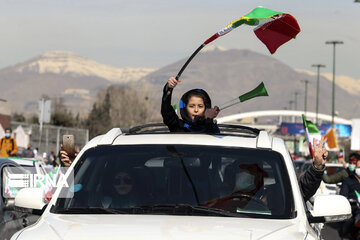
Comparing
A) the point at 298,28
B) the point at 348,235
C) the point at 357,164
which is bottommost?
the point at 348,235

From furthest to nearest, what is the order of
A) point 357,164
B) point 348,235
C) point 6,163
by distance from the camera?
point 357,164 → point 348,235 → point 6,163

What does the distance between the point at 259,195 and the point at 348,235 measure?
9.78 m

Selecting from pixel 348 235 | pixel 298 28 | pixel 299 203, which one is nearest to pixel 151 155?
pixel 299 203

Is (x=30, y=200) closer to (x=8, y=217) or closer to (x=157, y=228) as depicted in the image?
(x=157, y=228)

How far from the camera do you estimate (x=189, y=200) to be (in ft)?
18.8

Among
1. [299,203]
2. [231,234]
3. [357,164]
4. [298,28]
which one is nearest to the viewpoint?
[231,234]

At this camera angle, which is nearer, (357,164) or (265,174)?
(265,174)

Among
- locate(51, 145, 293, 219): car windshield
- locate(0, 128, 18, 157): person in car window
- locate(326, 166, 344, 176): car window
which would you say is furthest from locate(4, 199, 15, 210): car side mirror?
locate(326, 166, 344, 176): car window

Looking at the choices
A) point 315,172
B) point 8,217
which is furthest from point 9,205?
point 315,172

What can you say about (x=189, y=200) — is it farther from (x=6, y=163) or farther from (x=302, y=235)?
(x=6, y=163)

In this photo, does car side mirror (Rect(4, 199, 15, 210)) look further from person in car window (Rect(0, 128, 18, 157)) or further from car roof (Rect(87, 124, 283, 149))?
person in car window (Rect(0, 128, 18, 157))

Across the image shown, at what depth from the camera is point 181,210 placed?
547cm

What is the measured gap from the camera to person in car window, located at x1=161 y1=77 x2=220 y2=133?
690 centimetres

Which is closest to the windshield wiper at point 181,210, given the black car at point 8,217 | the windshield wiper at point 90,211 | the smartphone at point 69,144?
the windshield wiper at point 90,211
